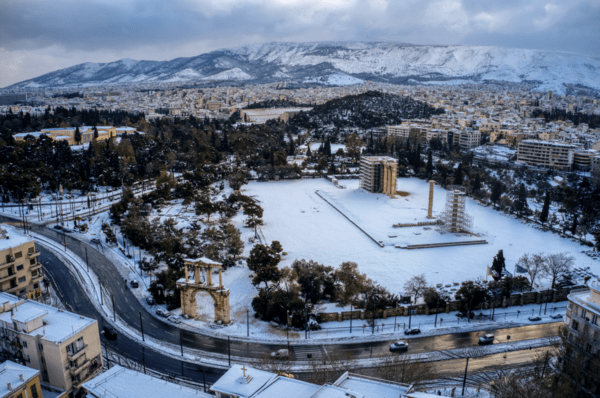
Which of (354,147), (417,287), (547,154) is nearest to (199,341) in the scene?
(417,287)

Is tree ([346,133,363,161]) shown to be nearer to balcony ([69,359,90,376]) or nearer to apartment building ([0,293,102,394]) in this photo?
apartment building ([0,293,102,394])

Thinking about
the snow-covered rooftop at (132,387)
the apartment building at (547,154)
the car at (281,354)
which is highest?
the apartment building at (547,154)

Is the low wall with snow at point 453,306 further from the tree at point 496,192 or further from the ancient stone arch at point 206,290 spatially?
the tree at point 496,192

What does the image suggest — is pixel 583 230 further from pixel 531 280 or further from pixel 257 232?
pixel 257 232

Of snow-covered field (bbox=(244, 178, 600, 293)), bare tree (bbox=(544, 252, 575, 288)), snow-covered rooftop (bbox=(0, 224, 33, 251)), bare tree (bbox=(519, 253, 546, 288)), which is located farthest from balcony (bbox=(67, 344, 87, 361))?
bare tree (bbox=(544, 252, 575, 288))

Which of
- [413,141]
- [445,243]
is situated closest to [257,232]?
[445,243]

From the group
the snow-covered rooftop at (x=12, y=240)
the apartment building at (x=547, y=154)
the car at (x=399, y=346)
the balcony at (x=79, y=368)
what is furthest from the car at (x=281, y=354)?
the apartment building at (x=547, y=154)
